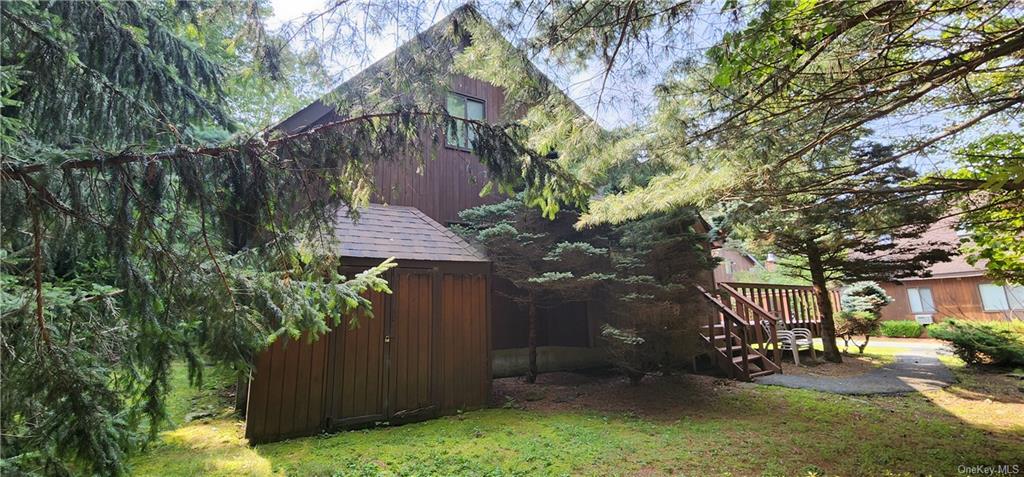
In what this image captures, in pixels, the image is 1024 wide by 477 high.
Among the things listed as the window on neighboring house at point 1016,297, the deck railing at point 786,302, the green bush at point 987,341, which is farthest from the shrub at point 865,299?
the window on neighboring house at point 1016,297

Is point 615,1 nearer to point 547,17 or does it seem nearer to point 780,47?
point 547,17

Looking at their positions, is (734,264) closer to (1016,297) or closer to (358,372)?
(1016,297)

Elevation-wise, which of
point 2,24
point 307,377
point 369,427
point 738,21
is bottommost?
point 369,427

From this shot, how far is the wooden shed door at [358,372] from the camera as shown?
5.02 meters

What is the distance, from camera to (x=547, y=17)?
3305 millimetres

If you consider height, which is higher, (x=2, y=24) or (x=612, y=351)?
(x=2, y=24)

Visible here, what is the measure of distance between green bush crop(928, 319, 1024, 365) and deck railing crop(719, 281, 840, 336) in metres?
2.40

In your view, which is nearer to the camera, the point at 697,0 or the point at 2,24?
the point at 2,24

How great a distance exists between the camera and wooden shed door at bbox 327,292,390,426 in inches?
197

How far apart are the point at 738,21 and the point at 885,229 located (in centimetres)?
508

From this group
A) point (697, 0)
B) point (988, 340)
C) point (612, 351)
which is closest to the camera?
point (697, 0)

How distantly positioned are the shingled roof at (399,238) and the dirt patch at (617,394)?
233 cm

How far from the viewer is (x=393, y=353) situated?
544cm

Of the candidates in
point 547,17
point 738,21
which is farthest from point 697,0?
point 547,17
